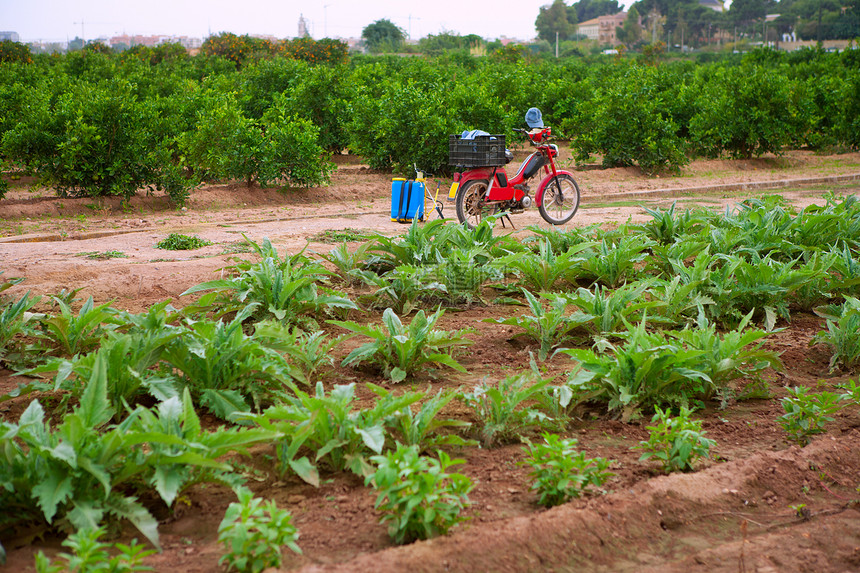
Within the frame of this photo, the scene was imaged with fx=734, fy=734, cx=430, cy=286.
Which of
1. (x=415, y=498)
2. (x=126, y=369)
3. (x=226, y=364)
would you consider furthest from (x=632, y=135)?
(x=415, y=498)

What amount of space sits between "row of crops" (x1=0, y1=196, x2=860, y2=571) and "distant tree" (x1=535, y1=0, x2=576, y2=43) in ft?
361

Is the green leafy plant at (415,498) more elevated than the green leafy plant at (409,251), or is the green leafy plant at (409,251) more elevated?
the green leafy plant at (409,251)

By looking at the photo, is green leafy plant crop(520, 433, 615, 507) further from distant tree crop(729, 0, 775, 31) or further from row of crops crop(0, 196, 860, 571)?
distant tree crop(729, 0, 775, 31)

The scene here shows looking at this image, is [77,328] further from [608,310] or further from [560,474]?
[608,310]

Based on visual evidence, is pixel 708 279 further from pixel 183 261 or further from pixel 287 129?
pixel 287 129

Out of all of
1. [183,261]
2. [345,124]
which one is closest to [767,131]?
[345,124]

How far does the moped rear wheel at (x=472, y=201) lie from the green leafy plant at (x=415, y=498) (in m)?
6.18

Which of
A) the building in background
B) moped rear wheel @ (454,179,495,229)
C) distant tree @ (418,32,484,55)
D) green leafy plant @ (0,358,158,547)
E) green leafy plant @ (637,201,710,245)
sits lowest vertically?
green leafy plant @ (0,358,158,547)

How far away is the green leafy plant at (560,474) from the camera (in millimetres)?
2564

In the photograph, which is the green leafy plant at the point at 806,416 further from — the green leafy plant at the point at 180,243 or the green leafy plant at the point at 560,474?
the green leafy plant at the point at 180,243

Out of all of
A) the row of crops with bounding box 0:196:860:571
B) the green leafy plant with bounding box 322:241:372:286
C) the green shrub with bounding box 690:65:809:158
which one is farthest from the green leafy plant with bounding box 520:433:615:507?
the green shrub with bounding box 690:65:809:158

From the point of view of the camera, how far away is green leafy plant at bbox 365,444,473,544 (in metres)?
2.27

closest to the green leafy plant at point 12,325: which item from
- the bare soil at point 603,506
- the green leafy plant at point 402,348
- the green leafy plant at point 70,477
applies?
the bare soil at point 603,506

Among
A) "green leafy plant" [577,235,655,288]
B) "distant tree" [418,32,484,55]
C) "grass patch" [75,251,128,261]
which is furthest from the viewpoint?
"distant tree" [418,32,484,55]
